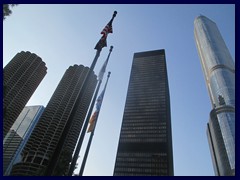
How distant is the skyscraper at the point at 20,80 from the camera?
5271 inches

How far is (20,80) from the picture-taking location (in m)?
141

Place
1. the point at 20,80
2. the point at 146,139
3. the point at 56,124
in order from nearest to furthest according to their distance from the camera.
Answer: the point at 20,80 → the point at 56,124 → the point at 146,139

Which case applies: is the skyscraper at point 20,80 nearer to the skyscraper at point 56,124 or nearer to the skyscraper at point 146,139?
the skyscraper at point 56,124

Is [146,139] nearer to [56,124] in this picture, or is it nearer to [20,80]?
[56,124]

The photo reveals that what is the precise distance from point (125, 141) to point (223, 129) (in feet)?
243

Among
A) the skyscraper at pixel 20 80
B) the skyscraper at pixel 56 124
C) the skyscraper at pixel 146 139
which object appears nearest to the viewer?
the skyscraper at pixel 56 124

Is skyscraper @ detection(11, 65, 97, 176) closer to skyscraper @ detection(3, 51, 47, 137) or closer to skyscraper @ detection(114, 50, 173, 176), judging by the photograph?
skyscraper @ detection(3, 51, 47, 137)

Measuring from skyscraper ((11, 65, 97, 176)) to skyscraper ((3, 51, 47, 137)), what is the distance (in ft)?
A: 48.2

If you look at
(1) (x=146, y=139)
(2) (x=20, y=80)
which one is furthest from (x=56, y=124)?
(1) (x=146, y=139)

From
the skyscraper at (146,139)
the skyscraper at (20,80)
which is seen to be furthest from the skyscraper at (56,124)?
the skyscraper at (146,139)

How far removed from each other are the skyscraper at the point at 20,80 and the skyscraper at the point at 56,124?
14.7 metres

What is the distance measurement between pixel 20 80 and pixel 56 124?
113 ft
